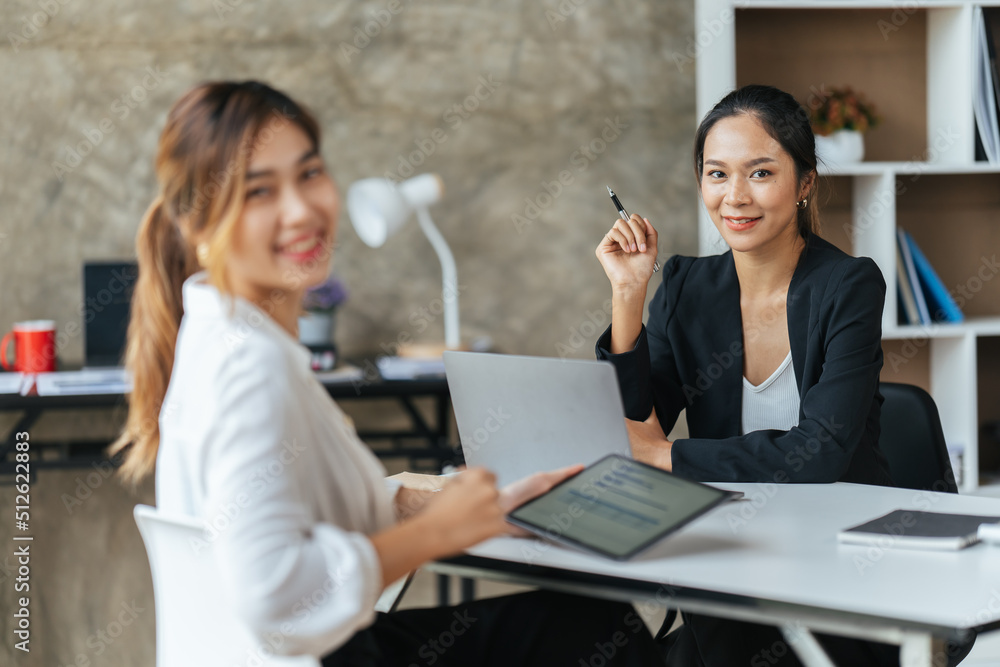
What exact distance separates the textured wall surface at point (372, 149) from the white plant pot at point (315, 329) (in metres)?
0.24

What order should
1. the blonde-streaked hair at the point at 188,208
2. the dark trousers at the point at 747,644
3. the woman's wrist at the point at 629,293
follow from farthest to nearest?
the woman's wrist at the point at 629,293 → the dark trousers at the point at 747,644 → the blonde-streaked hair at the point at 188,208

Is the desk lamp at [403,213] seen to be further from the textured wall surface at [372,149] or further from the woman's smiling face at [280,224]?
the woman's smiling face at [280,224]

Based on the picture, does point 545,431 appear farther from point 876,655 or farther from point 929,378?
point 929,378

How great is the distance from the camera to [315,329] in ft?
9.21

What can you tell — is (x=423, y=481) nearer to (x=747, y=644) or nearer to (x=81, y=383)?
(x=747, y=644)

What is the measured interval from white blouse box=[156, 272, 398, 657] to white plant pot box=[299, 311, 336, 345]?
1792 millimetres

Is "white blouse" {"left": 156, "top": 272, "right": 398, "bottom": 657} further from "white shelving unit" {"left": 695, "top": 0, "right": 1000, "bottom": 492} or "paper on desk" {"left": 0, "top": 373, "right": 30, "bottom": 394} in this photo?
"white shelving unit" {"left": 695, "top": 0, "right": 1000, "bottom": 492}

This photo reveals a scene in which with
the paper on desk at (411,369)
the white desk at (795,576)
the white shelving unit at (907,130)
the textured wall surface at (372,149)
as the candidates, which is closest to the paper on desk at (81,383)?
the textured wall surface at (372,149)

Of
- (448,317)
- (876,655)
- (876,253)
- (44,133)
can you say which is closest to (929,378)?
(876,253)

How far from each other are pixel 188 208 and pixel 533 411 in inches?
23.5

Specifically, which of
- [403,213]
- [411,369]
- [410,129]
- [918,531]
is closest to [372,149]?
[410,129]

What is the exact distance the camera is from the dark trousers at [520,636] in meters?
1.30

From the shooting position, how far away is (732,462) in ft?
5.27

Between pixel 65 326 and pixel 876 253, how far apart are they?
2.50 meters
